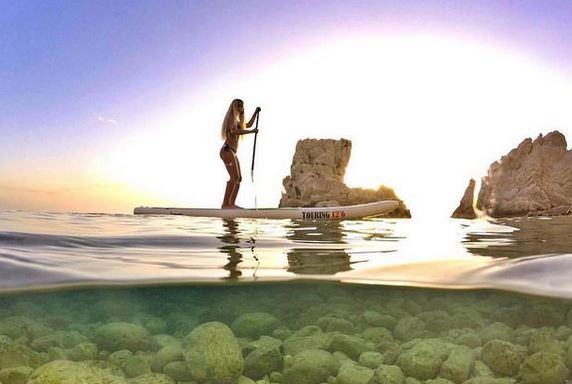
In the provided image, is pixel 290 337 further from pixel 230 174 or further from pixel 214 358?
pixel 230 174

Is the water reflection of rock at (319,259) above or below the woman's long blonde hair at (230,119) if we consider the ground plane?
below

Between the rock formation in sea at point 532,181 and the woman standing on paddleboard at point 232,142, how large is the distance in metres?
39.7

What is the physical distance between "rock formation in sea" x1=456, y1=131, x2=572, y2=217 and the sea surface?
1877 inches

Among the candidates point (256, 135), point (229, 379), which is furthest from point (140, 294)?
point (256, 135)

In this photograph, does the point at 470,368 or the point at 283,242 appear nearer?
the point at 470,368

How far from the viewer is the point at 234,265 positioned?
4480 mm

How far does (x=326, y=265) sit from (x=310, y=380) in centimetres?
168

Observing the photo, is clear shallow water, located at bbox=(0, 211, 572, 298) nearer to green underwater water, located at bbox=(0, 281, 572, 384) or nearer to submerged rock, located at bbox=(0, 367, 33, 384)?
green underwater water, located at bbox=(0, 281, 572, 384)

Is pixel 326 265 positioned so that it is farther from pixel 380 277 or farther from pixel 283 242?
pixel 283 242

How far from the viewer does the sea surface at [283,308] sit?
2936 mm

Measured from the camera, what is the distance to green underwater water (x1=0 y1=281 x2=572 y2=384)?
9.42 ft

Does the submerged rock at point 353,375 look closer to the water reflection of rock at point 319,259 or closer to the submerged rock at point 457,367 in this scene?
the submerged rock at point 457,367

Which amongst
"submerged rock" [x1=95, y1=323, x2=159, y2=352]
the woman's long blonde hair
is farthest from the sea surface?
the woman's long blonde hair

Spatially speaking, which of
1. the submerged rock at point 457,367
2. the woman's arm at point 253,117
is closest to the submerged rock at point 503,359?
the submerged rock at point 457,367
